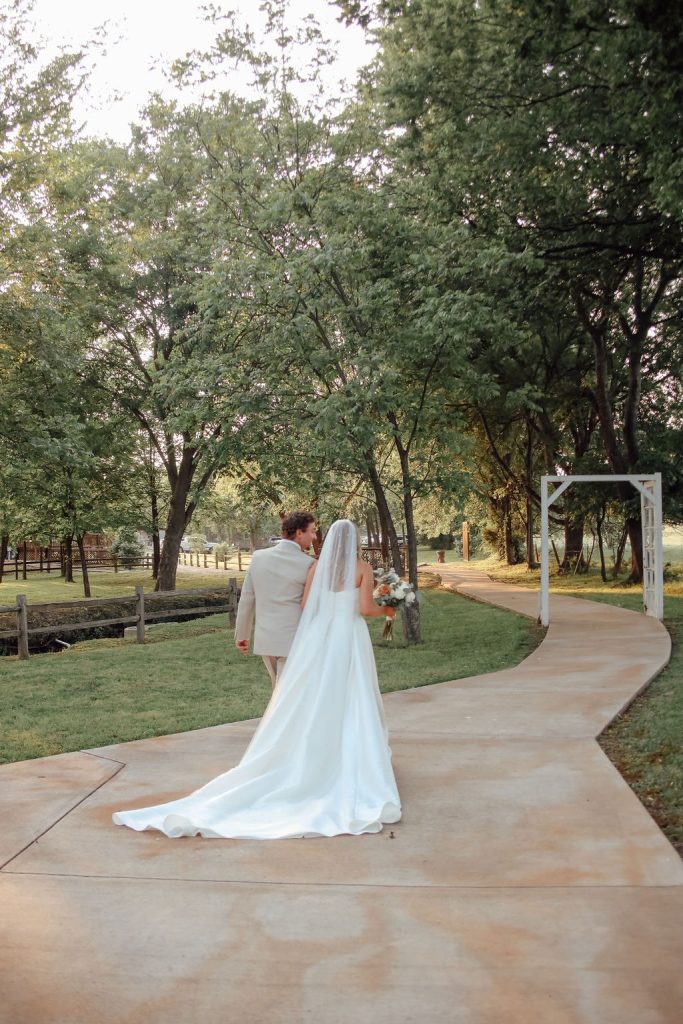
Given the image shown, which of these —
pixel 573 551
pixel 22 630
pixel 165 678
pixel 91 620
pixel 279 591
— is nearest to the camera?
pixel 279 591

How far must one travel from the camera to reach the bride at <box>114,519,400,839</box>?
17.7 feet

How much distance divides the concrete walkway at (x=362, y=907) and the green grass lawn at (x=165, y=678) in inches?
64.9

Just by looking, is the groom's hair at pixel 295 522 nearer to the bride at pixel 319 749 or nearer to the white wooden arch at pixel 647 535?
the bride at pixel 319 749

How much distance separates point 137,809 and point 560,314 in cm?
2090

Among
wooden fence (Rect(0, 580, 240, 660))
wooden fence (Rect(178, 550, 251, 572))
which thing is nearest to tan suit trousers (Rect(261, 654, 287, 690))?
wooden fence (Rect(0, 580, 240, 660))

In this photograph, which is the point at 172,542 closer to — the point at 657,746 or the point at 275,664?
the point at 275,664

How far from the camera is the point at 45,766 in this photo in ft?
23.2

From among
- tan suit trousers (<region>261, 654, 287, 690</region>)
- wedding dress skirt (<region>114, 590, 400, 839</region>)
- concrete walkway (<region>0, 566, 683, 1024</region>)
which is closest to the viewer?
concrete walkway (<region>0, 566, 683, 1024</region>)

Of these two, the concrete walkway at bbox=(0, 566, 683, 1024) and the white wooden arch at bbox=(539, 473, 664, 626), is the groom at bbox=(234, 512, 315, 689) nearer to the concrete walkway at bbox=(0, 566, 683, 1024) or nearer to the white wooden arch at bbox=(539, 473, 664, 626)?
the concrete walkway at bbox=(0, 566, 683, 1024)

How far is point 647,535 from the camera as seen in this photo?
2000cm

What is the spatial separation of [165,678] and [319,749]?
7.06 metres

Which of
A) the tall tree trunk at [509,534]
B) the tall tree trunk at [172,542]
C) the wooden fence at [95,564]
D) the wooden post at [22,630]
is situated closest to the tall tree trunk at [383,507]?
the wooden post at [22,630]

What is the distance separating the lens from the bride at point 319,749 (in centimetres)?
539

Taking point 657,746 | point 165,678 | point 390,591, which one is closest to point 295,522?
point 657,746
